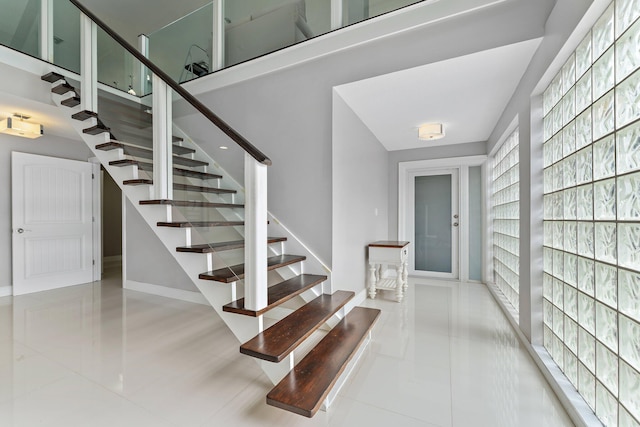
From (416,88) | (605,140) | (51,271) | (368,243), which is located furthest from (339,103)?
(51,271)

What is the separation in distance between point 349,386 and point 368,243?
7.15 feet

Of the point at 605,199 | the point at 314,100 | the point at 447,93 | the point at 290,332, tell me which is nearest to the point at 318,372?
the point at 290,332

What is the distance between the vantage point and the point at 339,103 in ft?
9.46

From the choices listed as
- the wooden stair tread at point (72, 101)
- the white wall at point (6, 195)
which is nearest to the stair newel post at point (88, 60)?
the wooden stair tread at point (72, 101)

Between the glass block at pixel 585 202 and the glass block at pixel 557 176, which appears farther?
the glass block at pixel 557 176

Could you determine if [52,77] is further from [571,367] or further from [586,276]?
[571,367]

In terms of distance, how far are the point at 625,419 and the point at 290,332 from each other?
1.60m

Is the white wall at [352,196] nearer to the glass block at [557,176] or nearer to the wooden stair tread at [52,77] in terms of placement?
the glass block at [557,176]

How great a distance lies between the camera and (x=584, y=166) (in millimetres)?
1527

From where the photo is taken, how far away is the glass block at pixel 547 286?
198 centimetres

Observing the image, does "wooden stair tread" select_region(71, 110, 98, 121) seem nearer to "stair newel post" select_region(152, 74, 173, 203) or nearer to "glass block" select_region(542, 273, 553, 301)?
"stair newel post" select_region(152, 74, 173, 203)

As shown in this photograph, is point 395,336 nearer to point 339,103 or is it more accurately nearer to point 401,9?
point 339,103

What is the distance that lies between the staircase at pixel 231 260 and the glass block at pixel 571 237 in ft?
4.55

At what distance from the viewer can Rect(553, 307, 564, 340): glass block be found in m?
1.81
